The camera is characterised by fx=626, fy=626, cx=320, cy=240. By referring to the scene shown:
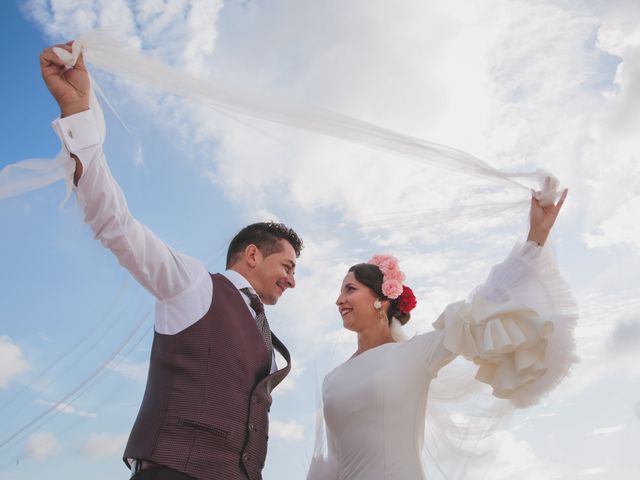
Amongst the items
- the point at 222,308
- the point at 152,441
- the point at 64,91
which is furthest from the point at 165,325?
the point at 64,91

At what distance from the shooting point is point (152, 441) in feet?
9.36

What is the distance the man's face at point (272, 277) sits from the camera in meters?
4.03

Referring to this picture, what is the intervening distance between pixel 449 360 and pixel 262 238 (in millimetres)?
1541

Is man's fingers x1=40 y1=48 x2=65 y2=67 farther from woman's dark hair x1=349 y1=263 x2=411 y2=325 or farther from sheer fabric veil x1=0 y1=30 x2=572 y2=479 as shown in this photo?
woman's dark hair x1=349 y1=263 x2=411 y2=325

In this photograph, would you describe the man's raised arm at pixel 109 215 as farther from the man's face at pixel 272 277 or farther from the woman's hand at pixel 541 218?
the woman's hand at pixel 541 218

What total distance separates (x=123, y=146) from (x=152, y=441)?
182 cm

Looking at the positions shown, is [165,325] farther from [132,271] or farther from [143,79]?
[143,79]

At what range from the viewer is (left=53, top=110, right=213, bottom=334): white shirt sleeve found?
109 inches

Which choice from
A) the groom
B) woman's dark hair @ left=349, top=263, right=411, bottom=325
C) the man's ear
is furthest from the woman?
the man's ear

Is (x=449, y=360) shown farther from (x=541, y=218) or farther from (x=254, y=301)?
(x=254, y=301)

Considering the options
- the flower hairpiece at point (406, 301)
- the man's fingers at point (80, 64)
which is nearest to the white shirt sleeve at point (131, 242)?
the man's fingers at point (80, 64)

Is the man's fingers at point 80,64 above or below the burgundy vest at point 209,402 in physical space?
above

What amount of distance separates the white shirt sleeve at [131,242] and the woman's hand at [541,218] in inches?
88.4

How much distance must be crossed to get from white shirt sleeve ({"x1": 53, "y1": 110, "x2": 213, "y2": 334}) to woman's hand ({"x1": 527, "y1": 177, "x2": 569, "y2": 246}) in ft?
7.37
